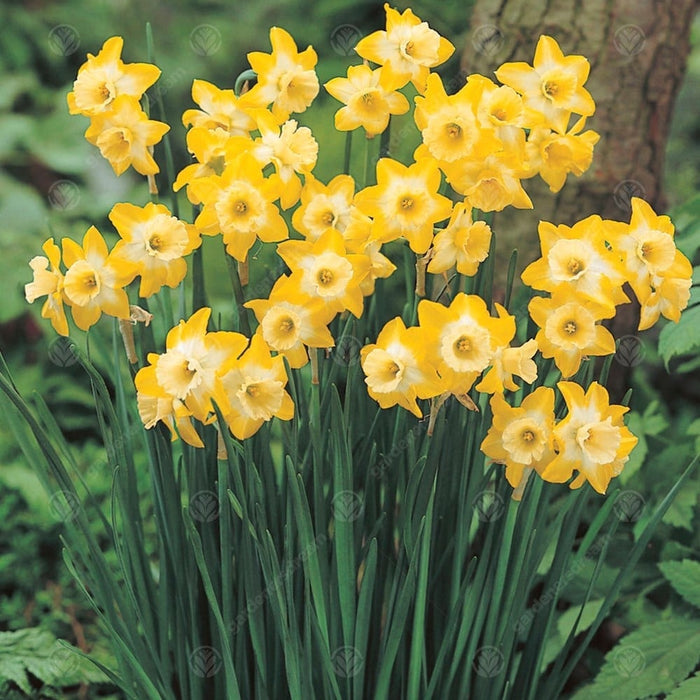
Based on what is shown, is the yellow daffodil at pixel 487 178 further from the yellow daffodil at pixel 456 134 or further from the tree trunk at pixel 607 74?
the tree trunk at pixel 607 74

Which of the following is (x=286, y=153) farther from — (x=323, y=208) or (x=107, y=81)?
(x=107, y=81)

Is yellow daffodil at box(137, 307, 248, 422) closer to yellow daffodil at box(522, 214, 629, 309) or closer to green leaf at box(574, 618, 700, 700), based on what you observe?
yellow daffodil at box(522, 214, 629, 309)

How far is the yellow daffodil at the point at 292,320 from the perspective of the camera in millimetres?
644

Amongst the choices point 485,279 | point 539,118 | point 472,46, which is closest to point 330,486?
point 485,279

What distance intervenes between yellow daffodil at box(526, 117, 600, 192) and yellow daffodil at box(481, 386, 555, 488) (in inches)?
6.6

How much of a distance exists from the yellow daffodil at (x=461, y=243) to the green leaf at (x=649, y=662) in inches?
21.9

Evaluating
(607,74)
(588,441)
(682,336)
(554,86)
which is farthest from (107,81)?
(607,74)

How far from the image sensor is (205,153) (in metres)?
0.69

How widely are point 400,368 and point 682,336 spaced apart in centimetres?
49

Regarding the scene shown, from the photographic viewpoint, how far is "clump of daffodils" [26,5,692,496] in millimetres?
631

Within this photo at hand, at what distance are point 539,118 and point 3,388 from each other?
18.0 inches

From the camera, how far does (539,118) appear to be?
666 mm

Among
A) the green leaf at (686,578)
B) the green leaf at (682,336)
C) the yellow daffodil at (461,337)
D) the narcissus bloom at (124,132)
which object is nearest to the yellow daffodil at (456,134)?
the yellow daffodil at (461,337)

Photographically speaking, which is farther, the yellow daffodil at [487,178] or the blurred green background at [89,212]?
the blurred green background at [89,212]
